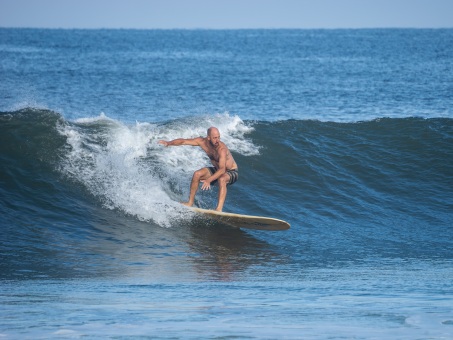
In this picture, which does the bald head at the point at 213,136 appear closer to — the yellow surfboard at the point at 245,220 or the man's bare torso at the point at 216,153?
the man's bare torso at the point at 216,153

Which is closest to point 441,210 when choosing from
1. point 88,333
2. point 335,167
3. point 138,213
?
point 335,167

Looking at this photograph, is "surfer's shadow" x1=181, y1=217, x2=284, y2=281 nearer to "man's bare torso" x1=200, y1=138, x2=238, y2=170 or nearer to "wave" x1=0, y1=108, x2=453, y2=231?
"wave" x1=0, y1=108, x2=453, y2=231

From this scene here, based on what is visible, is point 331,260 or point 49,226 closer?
point 331,260

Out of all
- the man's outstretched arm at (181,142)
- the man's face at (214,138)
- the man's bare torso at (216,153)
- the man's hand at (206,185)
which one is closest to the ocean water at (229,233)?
the man's hand at (206,185)

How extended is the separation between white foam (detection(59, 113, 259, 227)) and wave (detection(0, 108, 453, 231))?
20 millimetres

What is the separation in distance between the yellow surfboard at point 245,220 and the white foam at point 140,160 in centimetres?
55

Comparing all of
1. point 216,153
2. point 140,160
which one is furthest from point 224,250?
point 140,160

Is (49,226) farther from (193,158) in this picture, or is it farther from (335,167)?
(335,167)

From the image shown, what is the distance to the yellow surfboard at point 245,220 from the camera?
11696 millimetres

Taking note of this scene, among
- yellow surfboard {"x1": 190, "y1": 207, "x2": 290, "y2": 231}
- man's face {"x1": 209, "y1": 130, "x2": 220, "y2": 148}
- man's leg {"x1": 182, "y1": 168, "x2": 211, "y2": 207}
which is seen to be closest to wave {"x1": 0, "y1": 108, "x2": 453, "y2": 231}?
man's leg {"x1": 182, "y1": 168, "x2": 211, "y2": 207}

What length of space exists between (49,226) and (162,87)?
90.6 feet

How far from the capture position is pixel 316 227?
43.4 feet

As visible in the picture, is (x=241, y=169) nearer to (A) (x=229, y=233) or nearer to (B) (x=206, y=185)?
(A) (x=229, y=233)

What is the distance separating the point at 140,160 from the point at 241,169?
2.31m
